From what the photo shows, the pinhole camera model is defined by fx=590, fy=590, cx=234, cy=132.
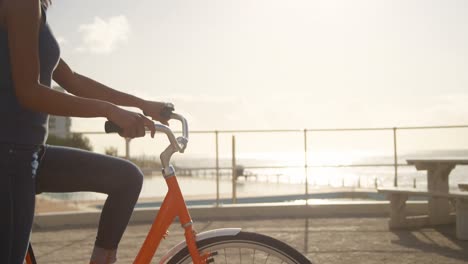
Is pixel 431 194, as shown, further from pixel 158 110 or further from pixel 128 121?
pixel 128 121

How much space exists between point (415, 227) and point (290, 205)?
1.80 m

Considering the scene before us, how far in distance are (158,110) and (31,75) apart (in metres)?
0.52

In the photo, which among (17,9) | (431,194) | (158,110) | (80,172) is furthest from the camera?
(431,194)

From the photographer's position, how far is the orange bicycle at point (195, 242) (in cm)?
163

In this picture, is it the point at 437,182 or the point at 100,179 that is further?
the point at 437,182

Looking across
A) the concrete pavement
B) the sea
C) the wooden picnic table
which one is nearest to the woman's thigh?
the sea

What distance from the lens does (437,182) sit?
602 cm

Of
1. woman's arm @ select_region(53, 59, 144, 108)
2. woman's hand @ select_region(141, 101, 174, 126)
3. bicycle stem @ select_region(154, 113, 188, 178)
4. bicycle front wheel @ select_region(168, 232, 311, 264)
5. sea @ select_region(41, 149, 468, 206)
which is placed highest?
woman's arm @ select_region(53, 59, 144, 108)

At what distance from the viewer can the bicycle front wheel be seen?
63.9 inches

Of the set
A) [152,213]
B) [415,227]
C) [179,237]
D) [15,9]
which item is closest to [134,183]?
[15,9]

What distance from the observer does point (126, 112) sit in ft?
4.98

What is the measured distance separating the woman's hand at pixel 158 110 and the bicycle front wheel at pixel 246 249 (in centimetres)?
45

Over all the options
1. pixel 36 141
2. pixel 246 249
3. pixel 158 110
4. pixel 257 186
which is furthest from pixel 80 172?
pixel 257 186

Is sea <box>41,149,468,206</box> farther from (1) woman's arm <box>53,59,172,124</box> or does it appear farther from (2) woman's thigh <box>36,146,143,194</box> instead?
(2) woman's thigh <box>36,146,143,194</box>
